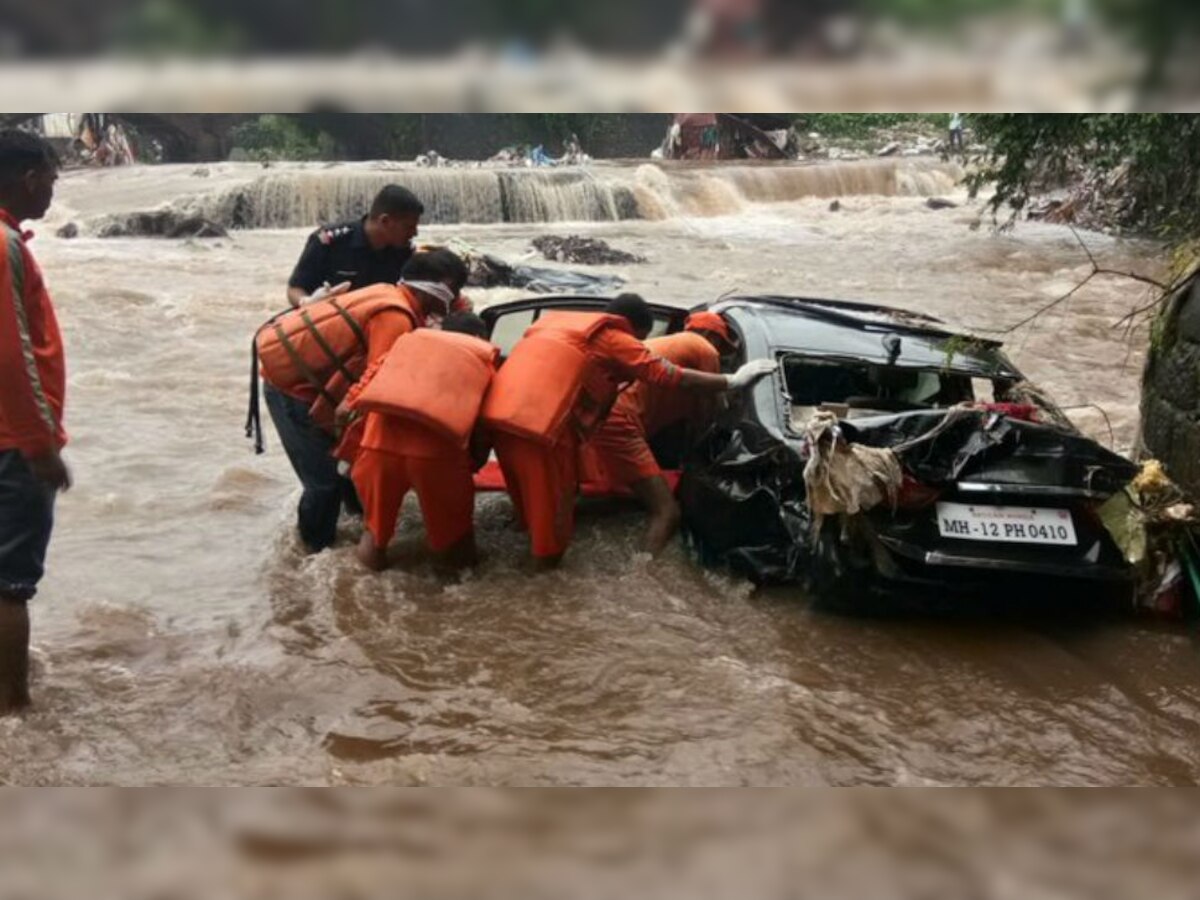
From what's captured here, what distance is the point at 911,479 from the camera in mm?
4293

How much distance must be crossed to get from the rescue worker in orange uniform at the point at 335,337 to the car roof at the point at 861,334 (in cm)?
156

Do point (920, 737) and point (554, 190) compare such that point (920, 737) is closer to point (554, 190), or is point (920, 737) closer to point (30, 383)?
point (30, 383)

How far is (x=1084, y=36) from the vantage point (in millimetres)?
945

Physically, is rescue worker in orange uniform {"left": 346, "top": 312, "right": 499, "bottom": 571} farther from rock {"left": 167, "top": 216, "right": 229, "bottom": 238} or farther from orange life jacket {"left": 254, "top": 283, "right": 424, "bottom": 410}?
rock {"left": 167, "top": 216, "right": 229, "bottom": 238}

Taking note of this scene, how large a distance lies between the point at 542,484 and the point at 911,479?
1.60 m

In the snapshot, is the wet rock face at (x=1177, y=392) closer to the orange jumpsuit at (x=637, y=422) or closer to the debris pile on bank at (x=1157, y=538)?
the debris pile on bank at (x=1157, y=538)

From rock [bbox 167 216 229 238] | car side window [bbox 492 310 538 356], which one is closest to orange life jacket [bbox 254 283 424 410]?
car side window [bbox 492 310 538 356]

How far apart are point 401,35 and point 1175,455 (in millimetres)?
4734

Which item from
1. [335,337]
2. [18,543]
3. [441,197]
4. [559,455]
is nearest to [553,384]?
[559,455]

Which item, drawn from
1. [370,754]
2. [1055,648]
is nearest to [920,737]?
[1055,648]

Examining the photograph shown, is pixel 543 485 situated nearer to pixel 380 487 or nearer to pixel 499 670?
pixel 380 487

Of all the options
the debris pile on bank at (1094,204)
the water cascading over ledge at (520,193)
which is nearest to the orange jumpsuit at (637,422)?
the water cascading over ledge at (520,193)

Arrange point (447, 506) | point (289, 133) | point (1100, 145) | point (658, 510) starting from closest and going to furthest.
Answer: point (289, 133) → point (447, 506) → point (658, 510) → point (1100, 145)

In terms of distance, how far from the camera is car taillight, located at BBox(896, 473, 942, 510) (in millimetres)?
4281
